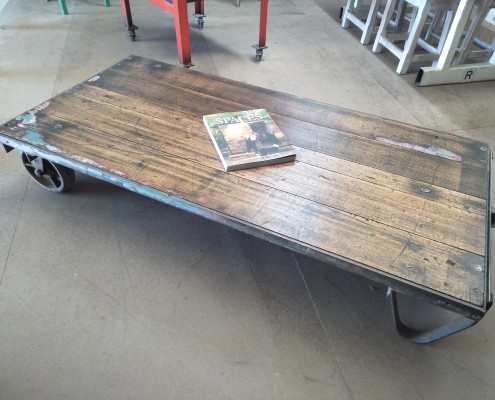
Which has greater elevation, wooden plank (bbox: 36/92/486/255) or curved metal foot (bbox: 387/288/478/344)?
wooden plank (bbox: 36/92/486/255)

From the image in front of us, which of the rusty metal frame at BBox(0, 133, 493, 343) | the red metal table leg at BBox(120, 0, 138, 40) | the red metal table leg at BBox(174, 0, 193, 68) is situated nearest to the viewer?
the rusty metal frame at BBox(0, 133, 493, 343)

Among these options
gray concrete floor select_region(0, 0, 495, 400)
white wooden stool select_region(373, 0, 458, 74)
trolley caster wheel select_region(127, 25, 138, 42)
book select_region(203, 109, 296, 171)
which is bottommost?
gray concrete floor select_region(0, 0, 495, 400)

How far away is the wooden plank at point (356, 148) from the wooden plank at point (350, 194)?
0.10 metres

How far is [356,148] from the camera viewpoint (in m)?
1.18

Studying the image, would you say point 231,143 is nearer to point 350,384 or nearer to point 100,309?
point 100,309

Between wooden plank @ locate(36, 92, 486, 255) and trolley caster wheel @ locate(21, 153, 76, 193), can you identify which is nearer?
wooden plank @ locate(36, 92, 486, 255)

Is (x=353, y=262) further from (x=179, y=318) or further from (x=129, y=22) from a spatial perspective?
(x=129, y=22)

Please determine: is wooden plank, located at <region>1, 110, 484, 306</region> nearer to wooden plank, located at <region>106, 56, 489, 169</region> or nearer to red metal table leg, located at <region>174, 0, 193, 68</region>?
wooden plank, located at <region>106, 56, 489, 169</region>

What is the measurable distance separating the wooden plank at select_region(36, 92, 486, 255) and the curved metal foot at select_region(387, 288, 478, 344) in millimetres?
200

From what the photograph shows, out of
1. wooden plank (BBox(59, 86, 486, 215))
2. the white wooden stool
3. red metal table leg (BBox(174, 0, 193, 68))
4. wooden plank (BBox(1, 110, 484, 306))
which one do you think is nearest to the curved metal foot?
wooden plank (BBox(1, 110, 484, 306))

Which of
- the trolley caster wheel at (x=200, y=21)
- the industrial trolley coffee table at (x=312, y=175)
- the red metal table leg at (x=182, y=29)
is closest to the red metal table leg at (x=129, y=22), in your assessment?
the trolley caster wheel at (x=200, y=21)

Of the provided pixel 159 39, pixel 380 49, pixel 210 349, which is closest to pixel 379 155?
pixel 210 349

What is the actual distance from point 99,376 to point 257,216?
615 millimetres

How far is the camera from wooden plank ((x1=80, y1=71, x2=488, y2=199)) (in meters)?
1.08
